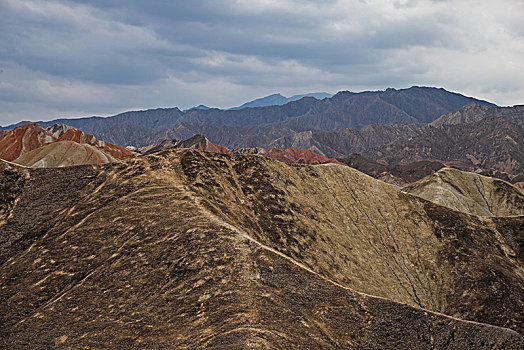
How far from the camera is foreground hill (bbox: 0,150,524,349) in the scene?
16031 millimetres

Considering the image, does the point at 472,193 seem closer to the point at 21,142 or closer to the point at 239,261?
the point at 239,261

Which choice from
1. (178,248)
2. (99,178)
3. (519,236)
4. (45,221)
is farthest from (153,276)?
(519,236)

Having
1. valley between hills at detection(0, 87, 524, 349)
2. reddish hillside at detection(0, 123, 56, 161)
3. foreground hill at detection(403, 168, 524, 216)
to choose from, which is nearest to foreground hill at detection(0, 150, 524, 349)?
valley between hills at detection(0, 87, 524, 349)

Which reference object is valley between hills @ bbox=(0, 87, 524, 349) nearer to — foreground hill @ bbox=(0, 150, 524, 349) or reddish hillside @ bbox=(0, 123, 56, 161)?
foreground hill @ bbox=(0, 150, 524, 349)

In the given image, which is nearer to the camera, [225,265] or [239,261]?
[225,265]

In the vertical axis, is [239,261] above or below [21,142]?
below

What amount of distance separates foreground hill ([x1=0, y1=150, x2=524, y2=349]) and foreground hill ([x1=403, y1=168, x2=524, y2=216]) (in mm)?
38030

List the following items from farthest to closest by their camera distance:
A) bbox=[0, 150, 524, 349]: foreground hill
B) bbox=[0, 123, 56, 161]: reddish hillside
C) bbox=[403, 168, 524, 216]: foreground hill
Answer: bbox=[0, 123, 56, 161]: reddish hillside < bbox=[403, 168, 524, 216]: foreground hill < bbox=[0, 150, 524, 349]: foreground hill

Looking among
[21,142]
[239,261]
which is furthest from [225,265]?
[21,142]

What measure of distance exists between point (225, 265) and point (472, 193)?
88.9m

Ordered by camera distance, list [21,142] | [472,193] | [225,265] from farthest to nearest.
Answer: [21,142], [472,193], [225,265]

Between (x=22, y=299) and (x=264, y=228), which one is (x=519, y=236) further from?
(x=22, y=299)

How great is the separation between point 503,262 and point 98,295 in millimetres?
39265

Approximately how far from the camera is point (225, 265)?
18234 mm
